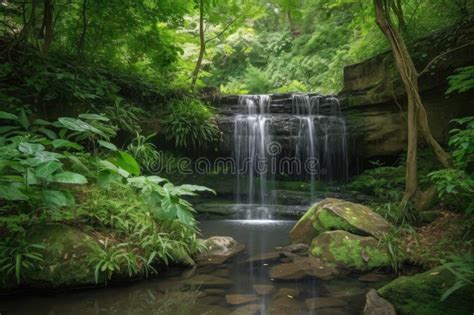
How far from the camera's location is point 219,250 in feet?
16.5

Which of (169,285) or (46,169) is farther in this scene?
(169,285)

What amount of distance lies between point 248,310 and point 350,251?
1815 millimetres

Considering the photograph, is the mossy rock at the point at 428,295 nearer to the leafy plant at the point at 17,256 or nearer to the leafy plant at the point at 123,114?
the leafy plant at the point at 17,256

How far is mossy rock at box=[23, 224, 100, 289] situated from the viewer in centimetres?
347

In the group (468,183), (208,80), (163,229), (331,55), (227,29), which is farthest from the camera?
(208,80)

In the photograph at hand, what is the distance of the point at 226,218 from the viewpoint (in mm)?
7676

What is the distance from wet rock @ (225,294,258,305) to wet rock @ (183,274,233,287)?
11.2 inches

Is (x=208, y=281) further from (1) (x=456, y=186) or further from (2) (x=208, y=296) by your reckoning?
(1) (x=456, y=186)

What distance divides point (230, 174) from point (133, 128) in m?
2.80

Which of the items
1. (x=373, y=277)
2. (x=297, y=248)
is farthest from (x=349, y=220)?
(x=373, y=277)

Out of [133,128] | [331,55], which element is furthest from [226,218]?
[331,55]

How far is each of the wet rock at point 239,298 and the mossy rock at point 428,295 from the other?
124cm

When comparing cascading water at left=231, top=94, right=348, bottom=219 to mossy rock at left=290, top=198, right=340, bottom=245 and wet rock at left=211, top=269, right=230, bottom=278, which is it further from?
wet rock at left=211, top=269, right=230, bottom=278

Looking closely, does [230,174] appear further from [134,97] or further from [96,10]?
[96,10]
